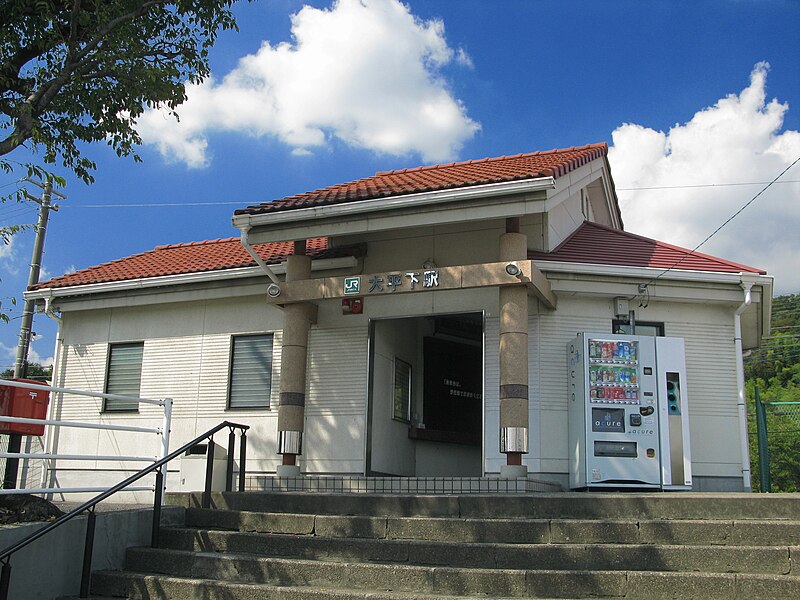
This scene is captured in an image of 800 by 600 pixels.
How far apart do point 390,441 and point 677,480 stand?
4.26 m

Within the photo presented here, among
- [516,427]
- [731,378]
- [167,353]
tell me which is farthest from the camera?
[167,353]

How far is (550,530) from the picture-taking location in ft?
23.0

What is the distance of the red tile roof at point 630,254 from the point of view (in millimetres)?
11038

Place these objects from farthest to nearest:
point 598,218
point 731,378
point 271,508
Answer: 1. point 598,218
2. point 731,378
3. point 271,508

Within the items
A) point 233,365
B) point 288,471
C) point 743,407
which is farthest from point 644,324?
point 233,365

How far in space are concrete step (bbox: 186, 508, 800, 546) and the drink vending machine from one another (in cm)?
306

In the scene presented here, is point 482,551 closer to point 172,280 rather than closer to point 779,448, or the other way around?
point 172,280

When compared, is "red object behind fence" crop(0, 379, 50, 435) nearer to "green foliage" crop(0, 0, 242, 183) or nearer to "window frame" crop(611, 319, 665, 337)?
"green foliage" crop(0, 0, 242, 183)

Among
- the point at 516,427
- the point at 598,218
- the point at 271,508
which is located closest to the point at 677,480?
the point at 516,427

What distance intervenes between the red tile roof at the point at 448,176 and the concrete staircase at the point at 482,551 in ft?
13.3

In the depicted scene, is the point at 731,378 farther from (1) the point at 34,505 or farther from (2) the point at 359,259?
(1) the point at 34,505

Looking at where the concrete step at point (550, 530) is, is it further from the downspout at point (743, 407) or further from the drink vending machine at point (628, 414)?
the downspout at point (743, 407)

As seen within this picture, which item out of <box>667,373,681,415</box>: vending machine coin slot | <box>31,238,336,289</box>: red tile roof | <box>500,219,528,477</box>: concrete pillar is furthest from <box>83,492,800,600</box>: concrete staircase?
<box>31,238,336,289</box>: red tile roof

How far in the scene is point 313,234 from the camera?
1070 cm
